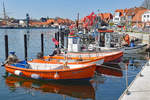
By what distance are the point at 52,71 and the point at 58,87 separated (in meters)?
1.45

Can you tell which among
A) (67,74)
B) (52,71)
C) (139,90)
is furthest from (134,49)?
(139,90)

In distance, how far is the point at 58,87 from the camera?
15.7 meters

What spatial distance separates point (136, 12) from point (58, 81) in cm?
10901

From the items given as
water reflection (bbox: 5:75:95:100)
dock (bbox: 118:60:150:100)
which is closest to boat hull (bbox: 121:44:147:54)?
water reflection (bbox: 5:75:95:100)

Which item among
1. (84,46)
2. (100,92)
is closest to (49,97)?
(100,92)

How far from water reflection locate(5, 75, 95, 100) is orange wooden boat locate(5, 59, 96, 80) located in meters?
0.50

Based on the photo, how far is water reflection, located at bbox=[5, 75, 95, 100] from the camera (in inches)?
562

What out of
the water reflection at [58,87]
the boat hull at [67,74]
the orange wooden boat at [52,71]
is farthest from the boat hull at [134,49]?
the water reflection at [58,87]

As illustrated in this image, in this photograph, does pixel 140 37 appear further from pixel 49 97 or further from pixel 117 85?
pixel 49 97

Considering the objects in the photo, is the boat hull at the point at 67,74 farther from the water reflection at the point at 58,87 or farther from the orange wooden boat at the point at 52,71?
the water reflection at the point at 58,87

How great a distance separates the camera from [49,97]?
13.7 metres

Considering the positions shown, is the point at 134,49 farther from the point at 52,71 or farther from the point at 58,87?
the point at 58,87

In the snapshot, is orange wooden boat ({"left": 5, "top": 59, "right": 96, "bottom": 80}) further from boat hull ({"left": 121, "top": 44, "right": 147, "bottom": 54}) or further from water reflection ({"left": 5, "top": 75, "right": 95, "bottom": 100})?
boat hull ({"left": 121, "top": 44, "right": 147, "bottom": 54})

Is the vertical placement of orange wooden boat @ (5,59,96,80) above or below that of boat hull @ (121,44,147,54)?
below
